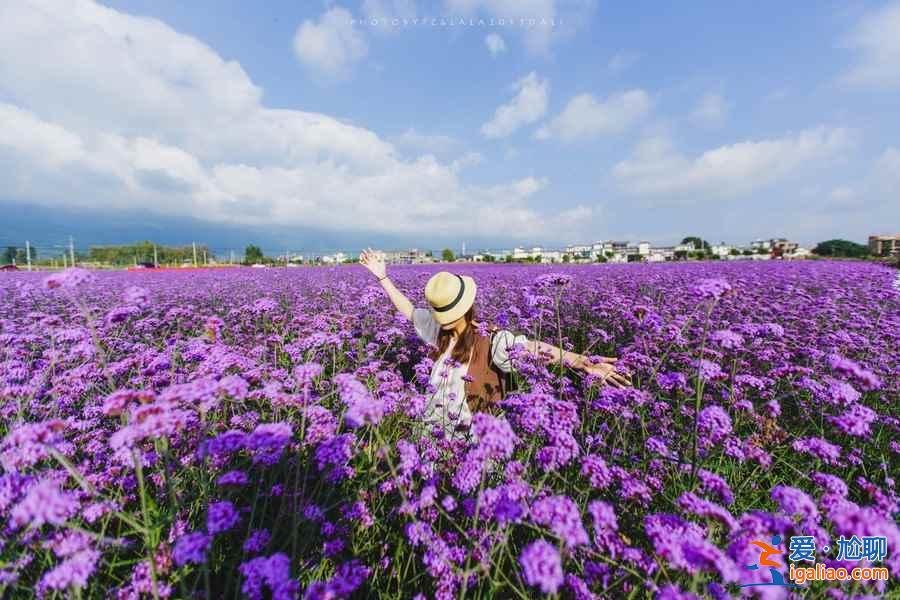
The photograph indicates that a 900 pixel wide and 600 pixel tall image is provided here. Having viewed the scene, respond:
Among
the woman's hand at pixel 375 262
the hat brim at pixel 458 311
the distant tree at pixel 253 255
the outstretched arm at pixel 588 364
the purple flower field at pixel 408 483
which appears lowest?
the purple flower field at pixel 408 483

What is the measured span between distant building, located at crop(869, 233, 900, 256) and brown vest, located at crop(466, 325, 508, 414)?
1882 inches

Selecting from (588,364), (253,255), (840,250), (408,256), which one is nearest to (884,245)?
(840,250)

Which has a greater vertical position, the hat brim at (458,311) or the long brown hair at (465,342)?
the hat brim at (458,311)

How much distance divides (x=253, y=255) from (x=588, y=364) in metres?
35.7

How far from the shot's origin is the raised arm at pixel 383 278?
4016 millimetres

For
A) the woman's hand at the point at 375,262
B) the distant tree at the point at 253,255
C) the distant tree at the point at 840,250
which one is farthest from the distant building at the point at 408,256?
the distant tree at the point at 840,250

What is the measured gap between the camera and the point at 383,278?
4.15 meters

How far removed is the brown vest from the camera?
9.26ft

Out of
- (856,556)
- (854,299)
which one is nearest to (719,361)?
(856,556)

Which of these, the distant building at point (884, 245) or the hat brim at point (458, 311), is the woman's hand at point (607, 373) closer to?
the hat brim at point (458, 311)

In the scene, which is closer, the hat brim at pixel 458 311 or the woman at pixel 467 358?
the woman at pixel 467 358

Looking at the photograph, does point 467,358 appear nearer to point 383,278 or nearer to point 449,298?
point 449,298

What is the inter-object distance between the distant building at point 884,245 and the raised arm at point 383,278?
47.9 meters

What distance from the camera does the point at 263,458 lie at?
66.0 inches
